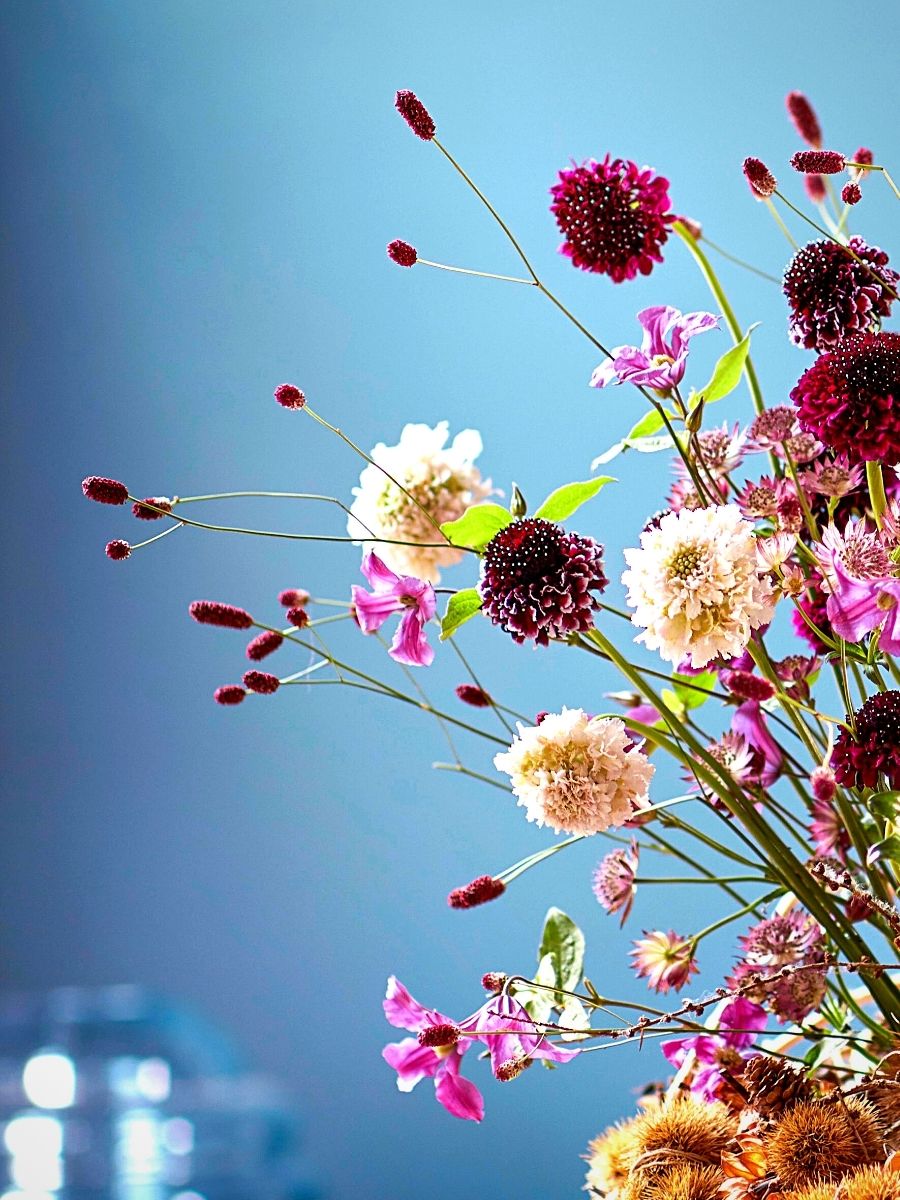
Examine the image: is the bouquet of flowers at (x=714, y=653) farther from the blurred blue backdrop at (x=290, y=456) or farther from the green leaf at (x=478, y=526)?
the blurred blue backdrop at (x=290, y=456)

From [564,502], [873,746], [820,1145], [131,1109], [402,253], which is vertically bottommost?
[820,1145]

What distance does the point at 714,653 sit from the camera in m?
0.41

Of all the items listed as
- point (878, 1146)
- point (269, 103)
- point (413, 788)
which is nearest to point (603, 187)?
point (878, 1146)

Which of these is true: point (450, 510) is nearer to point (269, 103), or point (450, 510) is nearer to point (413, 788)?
point (413, 788)

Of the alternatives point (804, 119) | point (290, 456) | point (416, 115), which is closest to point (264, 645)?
point (416, 115)

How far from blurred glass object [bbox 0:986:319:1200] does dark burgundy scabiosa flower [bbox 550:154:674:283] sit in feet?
6.81

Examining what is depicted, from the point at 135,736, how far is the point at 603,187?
2135 mm

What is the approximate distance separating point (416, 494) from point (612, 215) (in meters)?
0.16

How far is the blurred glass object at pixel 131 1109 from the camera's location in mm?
2215

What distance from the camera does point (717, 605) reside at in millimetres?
403

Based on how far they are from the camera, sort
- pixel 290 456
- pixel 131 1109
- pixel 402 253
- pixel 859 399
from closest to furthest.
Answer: pixel 859 399
pixel 402 253
pixel 131 1109
pixel 290 456

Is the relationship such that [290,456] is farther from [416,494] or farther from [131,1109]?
[416,494]

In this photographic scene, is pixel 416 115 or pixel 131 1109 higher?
pixel 131 1109

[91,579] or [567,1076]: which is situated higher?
[91,579]
